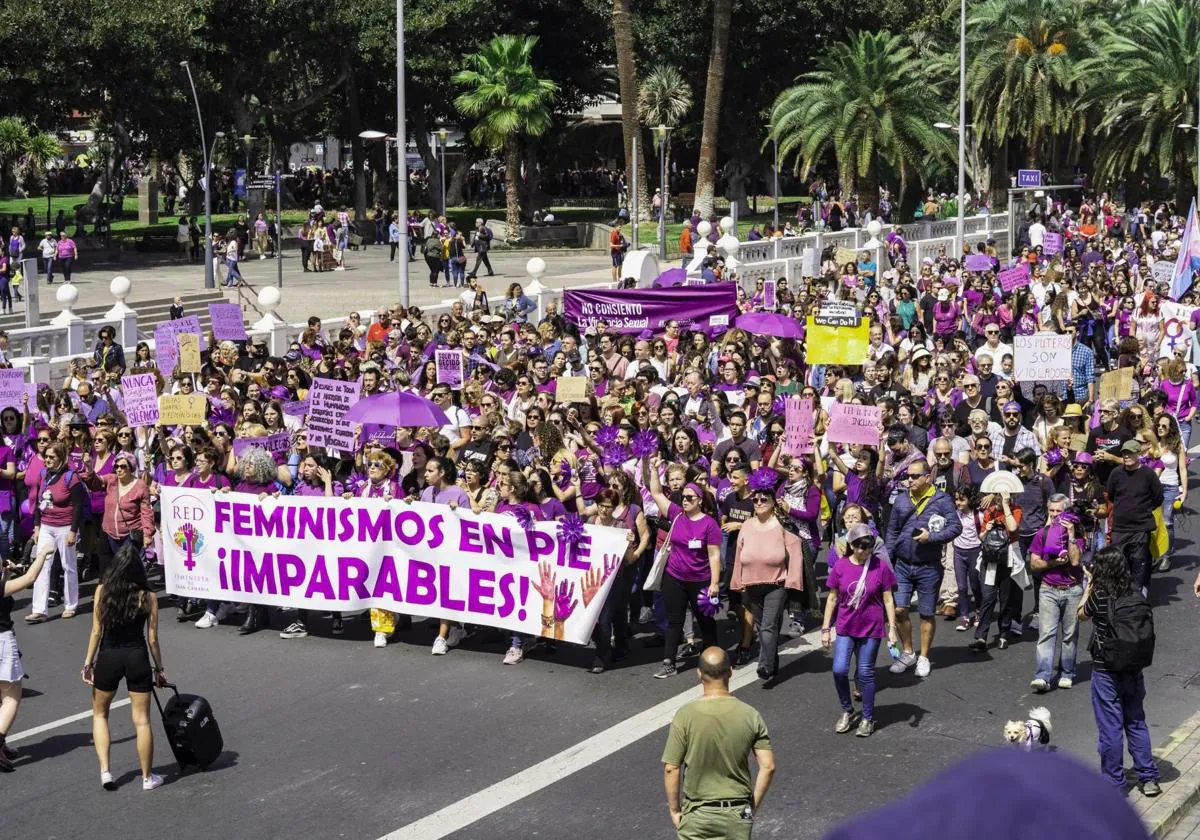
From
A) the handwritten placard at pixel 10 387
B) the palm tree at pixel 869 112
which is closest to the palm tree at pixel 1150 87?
the palm tree at pixel 869 112

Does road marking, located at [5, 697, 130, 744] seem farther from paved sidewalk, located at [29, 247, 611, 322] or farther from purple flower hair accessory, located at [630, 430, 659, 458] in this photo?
paved sidewalk, located at [29, 247, 611, 322]

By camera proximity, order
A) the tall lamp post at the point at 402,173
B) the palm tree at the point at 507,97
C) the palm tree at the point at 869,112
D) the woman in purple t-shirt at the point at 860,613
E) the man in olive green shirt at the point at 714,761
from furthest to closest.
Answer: the palm tree at the point at 507,97 → the palm tree at the point at 869,112 → the tall lamp post at the point at 402,173 → the woman in purple t-shirt at the point at 860,613 → the man in olive green shirt at the point at 714,761

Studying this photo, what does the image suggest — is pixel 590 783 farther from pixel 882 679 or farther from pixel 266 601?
pixel 266 601

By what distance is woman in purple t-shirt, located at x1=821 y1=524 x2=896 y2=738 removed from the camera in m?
10.1

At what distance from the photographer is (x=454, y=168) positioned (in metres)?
73.2

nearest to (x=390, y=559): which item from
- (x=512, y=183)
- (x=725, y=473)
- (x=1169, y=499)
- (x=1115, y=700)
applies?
(x=725, y=473)

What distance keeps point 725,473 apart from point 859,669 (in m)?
3.19

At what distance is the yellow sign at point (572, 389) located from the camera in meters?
16.3

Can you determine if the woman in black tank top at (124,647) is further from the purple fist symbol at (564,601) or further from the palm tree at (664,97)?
the palm tree at (664,97)

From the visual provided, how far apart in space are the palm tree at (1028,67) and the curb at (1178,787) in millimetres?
41312

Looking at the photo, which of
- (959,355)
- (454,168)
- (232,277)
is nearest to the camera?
(959,355)

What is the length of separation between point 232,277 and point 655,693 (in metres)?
30.7

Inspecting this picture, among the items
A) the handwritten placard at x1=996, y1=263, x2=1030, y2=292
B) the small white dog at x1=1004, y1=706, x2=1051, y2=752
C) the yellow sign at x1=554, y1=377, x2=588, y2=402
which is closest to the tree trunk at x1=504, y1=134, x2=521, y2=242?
the handwritten placard at x1=996, y1=263, x2=1030, y2=292

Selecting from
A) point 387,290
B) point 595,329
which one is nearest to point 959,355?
point 595,329
